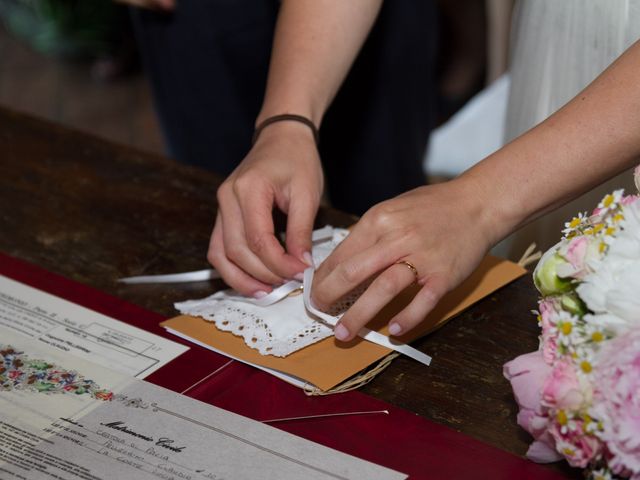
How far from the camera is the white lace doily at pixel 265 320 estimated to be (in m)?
0.99

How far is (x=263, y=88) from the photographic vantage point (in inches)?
72.5

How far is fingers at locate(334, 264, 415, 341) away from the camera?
3.06 ft

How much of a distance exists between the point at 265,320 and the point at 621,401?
1.48 feet

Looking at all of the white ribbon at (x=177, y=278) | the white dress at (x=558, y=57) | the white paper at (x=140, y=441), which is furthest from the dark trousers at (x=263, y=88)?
the white paper at (x=140, y=441)

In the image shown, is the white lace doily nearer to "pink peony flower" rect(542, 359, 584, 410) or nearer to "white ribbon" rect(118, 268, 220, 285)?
"white ribbon" rect(118, 268, 220, 285)

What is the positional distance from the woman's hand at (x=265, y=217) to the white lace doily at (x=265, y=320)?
24mm

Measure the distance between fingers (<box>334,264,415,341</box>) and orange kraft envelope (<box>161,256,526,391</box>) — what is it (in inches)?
1.4

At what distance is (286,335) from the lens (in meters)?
1.01

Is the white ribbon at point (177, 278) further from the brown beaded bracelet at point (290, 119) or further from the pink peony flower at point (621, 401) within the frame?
the pink peony flower at point (621, 401)

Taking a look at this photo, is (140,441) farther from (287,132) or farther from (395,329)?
(287,132)

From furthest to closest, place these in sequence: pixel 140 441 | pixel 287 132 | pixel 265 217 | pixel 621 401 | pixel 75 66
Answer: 1. pixel 75 66
2. pixel 287 132
3. pixel 265 217
4. pixel 140 441
5. pixel 621 401

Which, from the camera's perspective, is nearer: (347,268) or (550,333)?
(550,333)

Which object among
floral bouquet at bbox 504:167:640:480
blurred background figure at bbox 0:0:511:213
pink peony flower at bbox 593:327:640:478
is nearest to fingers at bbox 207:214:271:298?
floral bouquet at bbox 504:167:640:480

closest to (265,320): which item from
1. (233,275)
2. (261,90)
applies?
(233,275)
